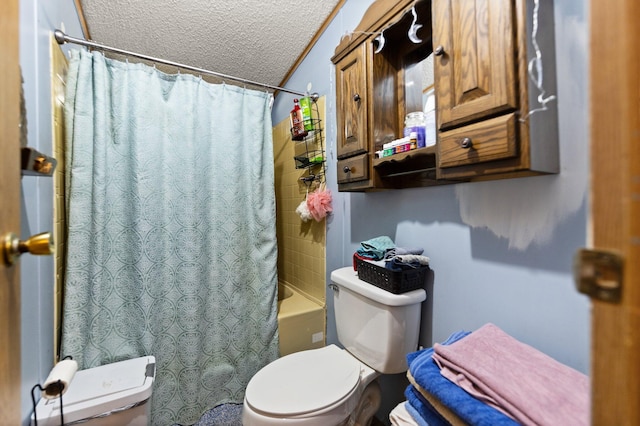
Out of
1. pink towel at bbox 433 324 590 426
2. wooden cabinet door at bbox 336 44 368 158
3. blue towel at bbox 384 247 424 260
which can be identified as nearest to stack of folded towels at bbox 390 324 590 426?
pink towel at bbox 433 324 590 426

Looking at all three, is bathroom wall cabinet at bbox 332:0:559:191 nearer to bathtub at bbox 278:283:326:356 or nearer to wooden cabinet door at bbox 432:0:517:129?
wooden cabinet door at bbox 432:0:517:129

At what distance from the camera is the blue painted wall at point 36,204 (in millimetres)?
798

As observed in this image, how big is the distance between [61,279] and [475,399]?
1.63m

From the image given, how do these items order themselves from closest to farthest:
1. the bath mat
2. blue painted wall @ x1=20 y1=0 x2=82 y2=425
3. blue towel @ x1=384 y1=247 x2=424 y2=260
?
blue painted wall @ x1=20 y1=0 x2=82 y2=425 → blue towel @ x1=384 y1=247 x2=424 y2=260 → the bath mat

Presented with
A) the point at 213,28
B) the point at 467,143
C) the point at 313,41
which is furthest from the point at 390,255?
the point at 213,28

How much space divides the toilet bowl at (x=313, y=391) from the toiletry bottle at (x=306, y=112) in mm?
1215

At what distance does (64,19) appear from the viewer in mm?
1187

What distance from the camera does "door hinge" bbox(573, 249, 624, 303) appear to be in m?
0.22

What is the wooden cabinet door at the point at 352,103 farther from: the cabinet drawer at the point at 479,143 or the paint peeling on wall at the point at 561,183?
the paint peeling on wall at the point at 561,183

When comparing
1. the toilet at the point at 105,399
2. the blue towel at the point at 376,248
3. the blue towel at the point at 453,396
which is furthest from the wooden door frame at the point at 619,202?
the toilet at the point at 105,399

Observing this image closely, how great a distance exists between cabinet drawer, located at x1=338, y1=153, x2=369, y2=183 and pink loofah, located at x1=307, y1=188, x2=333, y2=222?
34cm

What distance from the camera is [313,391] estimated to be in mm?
951

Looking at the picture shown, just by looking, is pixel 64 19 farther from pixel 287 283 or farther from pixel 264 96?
pixel 287 283

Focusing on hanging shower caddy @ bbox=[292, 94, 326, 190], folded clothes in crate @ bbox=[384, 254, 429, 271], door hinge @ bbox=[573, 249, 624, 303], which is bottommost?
folded clothes in crate @ bbox=[384, 254, 429, 271]
